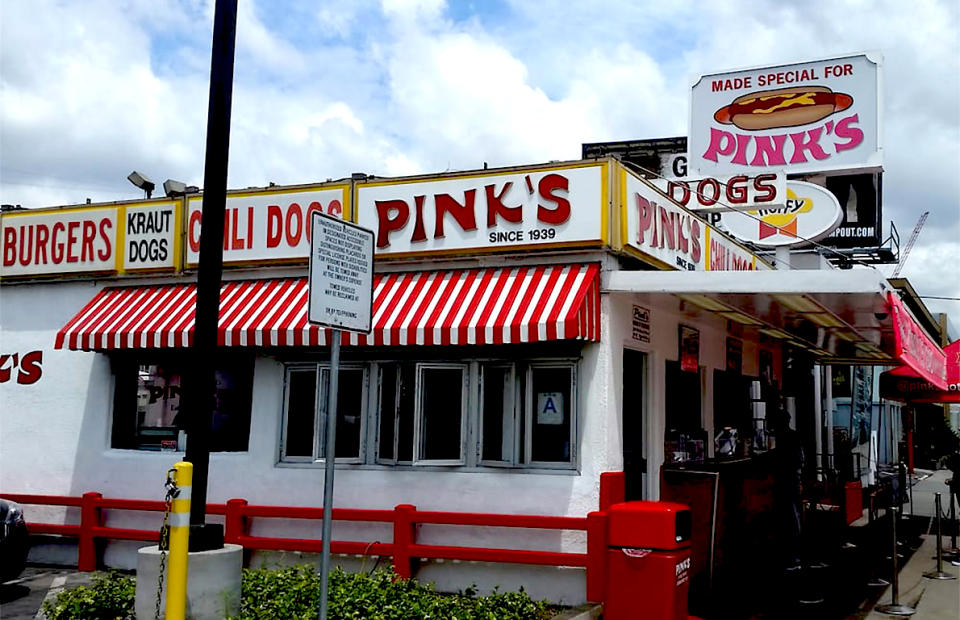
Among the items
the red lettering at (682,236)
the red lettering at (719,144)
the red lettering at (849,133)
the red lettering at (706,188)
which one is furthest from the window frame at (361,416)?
the red lettering at (849,133)

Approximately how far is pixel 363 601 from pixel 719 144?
1792 centimetres

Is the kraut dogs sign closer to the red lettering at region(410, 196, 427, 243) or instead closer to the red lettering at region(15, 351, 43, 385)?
the red lettering at region(410, 196, 427, 243)

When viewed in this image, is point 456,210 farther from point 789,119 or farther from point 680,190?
point 789,119

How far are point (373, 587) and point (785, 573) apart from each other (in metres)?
6.30

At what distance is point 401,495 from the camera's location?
34.4ft

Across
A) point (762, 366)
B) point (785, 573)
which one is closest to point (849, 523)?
point (762, 366)

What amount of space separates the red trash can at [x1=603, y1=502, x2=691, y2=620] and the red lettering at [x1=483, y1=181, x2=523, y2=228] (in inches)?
132

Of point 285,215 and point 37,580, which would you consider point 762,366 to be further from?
point 37,580

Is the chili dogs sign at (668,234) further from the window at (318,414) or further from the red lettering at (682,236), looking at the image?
the window at (318,414)

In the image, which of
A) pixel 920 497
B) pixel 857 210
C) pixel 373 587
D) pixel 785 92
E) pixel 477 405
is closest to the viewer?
→ pixel 373 587

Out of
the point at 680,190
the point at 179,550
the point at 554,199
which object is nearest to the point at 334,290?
the point at 179,550

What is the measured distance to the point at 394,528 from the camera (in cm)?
1001

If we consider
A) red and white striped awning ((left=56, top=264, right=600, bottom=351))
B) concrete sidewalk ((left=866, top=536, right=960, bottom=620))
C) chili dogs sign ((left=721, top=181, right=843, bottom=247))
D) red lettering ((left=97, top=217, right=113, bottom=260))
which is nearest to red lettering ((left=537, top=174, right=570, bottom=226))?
red and white striped awning ((left=56, top=264, right=600, bottom=351))

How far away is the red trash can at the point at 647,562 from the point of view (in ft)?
26.9
